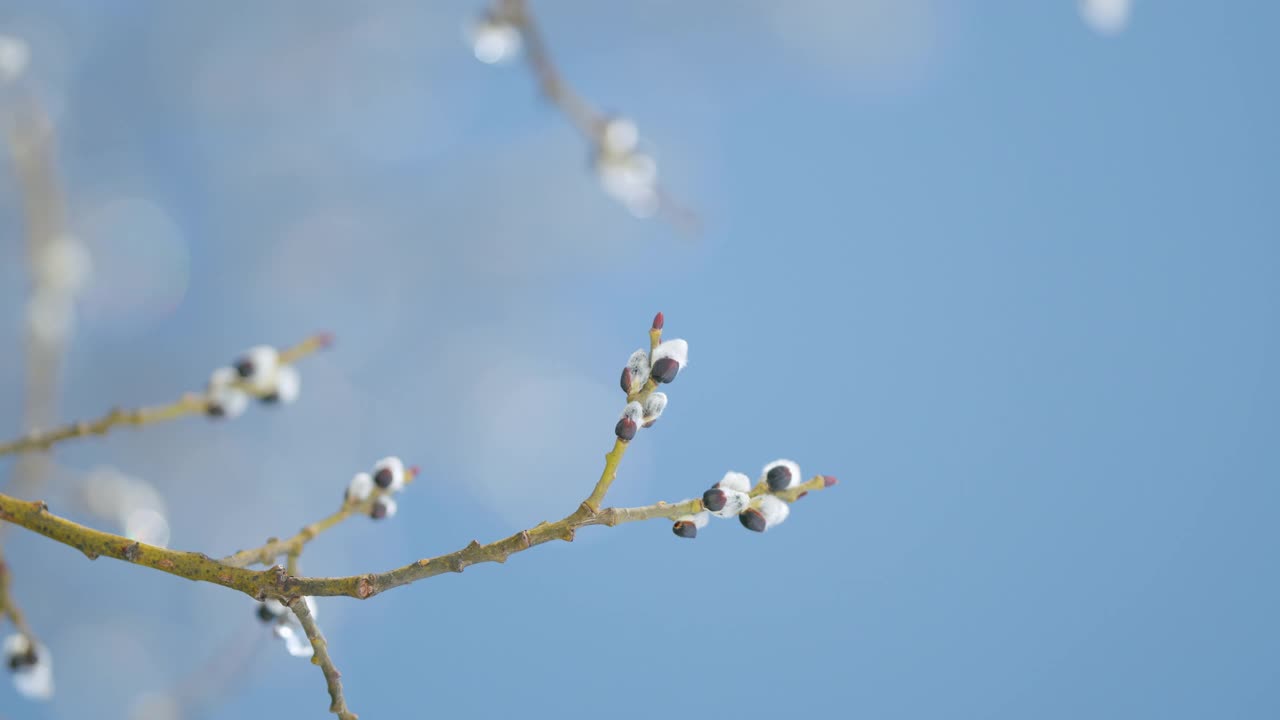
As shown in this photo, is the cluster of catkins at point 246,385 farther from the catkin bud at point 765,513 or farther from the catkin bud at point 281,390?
the catkin bud at point 765,513

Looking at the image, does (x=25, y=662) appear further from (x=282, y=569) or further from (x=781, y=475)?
(x=781, y=475)

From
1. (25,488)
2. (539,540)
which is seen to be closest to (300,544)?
(539,540)

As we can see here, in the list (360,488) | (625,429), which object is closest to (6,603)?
(360,488)

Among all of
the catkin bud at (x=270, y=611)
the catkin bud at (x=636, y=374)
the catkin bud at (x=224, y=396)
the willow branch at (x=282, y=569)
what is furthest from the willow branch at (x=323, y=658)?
the catkin bud at (x=224, y=396)

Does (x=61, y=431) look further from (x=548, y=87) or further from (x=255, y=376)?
(x=548, y=87)

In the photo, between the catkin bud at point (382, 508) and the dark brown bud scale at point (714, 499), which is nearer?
the dark brown bud scale at point (714, 499)
